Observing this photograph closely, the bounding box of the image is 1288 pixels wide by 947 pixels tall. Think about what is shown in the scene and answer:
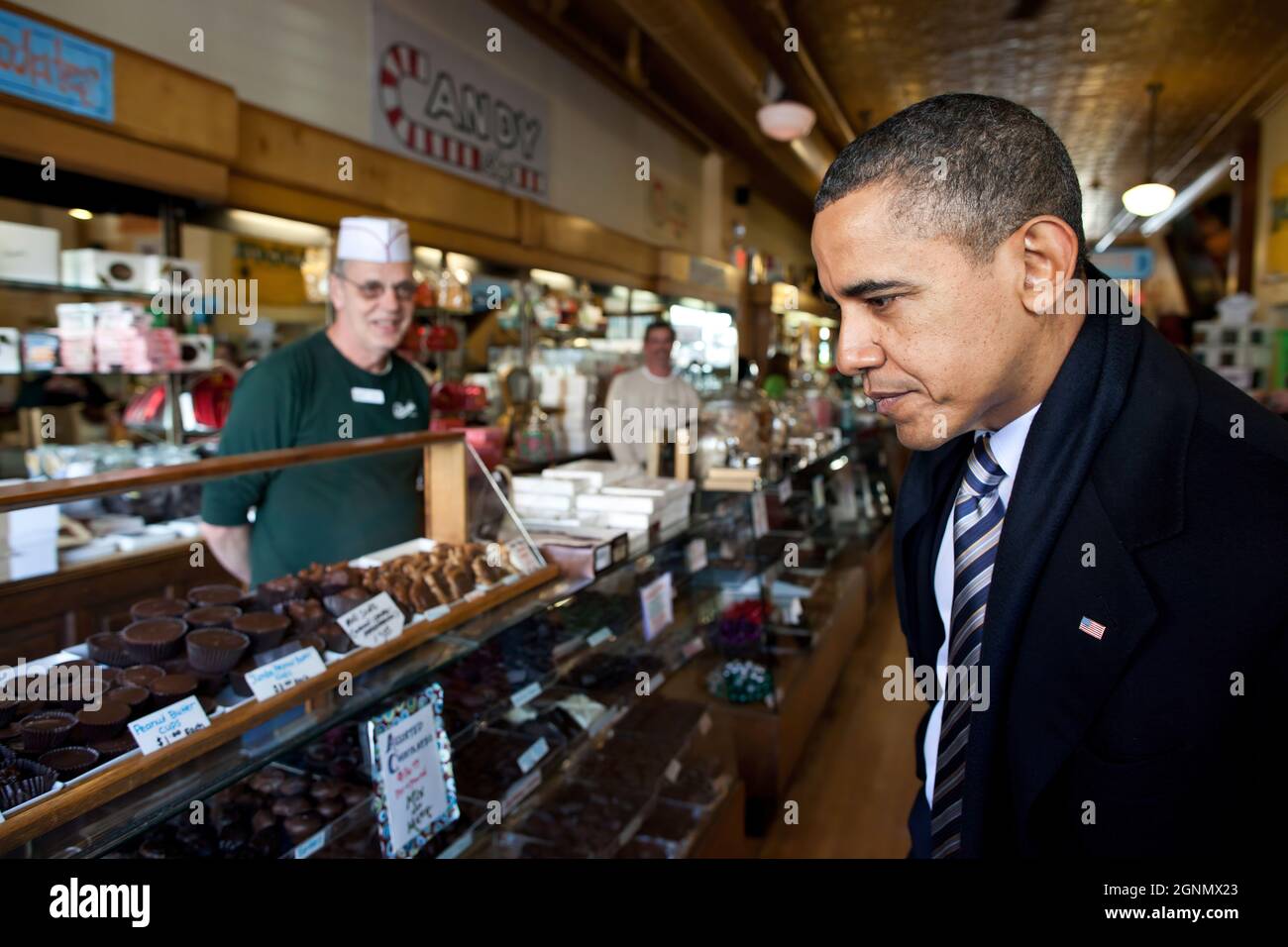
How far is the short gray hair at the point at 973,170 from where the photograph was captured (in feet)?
3.13

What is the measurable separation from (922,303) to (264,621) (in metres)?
1.12

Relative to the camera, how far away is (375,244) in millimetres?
2531

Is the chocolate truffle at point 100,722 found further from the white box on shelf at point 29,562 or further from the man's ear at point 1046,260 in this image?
the white box on shelf at point 29,562

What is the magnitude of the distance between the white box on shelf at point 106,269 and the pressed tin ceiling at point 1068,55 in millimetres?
4199

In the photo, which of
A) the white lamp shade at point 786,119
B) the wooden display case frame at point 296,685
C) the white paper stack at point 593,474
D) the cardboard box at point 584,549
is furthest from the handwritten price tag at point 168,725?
the white lamp shade at point 786,119

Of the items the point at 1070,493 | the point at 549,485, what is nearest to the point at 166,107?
the point at 549,485

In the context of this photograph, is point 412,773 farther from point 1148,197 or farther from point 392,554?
point 1148,197

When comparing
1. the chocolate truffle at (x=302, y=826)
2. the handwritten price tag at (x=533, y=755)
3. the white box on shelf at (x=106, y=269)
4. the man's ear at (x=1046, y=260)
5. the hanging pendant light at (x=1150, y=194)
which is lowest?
the handwritten price tag at (x=533, y=755)

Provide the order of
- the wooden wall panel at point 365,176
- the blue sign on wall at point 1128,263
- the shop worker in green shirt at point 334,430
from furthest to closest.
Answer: the blue sign on wall at point 1128,263 < the wooden wall panel at point 365,176 < the shop worker in green shirt at point 334,430

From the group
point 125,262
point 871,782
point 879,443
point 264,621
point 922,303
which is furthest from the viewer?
point 879,443
